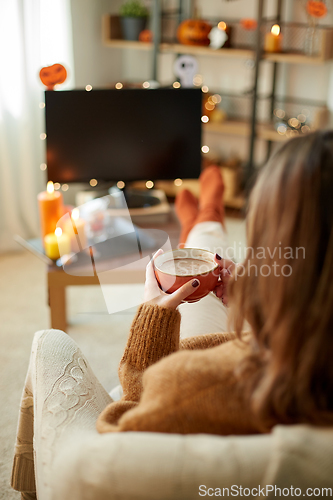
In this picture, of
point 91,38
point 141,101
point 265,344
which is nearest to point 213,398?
point 265,344

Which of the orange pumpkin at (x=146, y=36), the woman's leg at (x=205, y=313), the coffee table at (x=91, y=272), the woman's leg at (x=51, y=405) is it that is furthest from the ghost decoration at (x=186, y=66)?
the woman's leg at (x=51, y=405)

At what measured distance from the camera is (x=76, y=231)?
64.9 inches

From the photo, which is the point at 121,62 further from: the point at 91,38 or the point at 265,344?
the point at 265,344

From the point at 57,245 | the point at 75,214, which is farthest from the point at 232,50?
the point at 57,245

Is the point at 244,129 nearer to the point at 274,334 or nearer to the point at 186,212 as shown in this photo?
the point at 186,212

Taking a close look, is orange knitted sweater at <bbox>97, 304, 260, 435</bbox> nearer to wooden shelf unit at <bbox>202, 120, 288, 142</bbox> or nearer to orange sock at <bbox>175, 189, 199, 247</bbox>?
orange sock at <bbox>175, 189, 199, 247</bbox>

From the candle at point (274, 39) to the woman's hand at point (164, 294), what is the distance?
87.5 inches

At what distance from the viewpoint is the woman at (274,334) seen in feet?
1.89

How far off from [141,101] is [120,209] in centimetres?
42

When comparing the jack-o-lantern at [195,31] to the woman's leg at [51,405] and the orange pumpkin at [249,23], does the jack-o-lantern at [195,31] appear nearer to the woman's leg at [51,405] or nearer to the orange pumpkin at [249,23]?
the orange pumpkin at [249,23]

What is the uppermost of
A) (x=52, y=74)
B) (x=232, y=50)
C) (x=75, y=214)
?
(x=232, y=50)

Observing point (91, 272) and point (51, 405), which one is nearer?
point (51, 405)

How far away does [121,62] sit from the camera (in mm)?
3354

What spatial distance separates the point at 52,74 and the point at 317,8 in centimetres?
149
